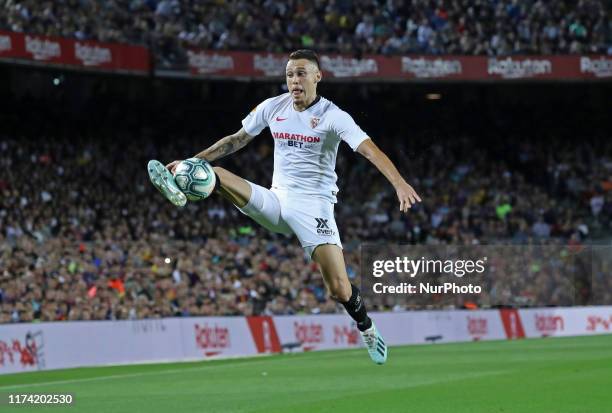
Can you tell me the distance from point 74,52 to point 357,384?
719 inches

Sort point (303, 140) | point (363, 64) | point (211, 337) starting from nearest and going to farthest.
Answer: point (303, 140) < point (211, 337) < point (363, 64)

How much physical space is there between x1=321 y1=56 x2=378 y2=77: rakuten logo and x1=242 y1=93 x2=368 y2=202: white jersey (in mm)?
25849

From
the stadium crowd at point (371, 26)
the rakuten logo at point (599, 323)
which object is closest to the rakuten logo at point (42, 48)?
the stadium crowd at point (371, 26)

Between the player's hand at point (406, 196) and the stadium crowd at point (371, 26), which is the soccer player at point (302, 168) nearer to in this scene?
the player's hand at point (406, 196)

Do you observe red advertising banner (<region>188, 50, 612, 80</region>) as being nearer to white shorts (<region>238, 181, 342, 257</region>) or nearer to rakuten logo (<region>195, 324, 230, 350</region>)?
rakuten logo (<region>195, 324, 230, 350</region>)

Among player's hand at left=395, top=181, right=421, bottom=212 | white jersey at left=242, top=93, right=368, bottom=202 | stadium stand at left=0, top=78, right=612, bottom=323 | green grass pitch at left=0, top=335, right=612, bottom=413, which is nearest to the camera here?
player's hand at left=395, top=181, right=421, bottom=212

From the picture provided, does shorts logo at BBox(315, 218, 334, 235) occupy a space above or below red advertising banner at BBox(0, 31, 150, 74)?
below

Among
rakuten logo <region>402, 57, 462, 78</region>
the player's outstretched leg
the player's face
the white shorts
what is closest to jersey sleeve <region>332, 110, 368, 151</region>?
the player's face

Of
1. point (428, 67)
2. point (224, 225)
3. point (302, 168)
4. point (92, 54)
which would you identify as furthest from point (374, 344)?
point (428, 67)

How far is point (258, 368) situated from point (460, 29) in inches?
813

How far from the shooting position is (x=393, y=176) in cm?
984

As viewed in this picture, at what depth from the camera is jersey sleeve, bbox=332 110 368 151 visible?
10.5 m

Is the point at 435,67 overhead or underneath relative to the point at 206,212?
overhead

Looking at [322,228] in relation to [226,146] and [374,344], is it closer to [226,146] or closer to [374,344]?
[226,146]
